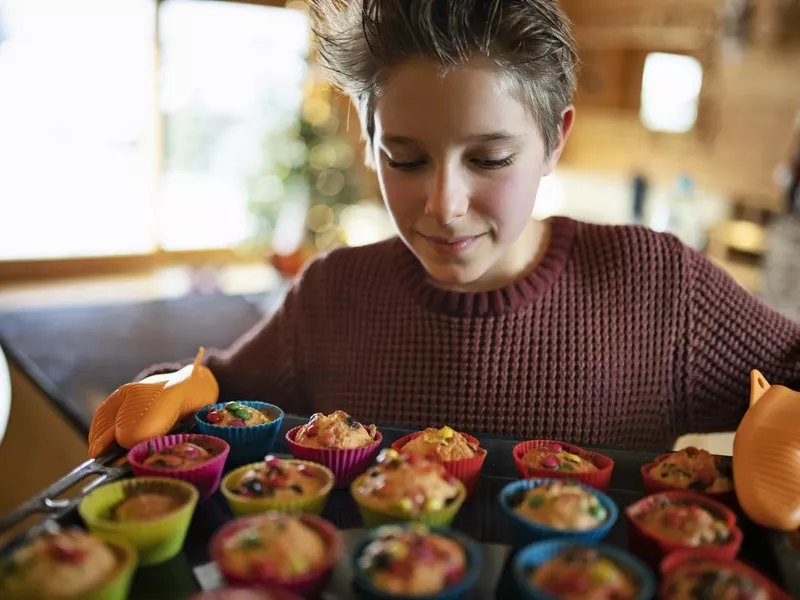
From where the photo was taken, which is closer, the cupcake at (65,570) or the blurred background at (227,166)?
the cupcake at (65,570)

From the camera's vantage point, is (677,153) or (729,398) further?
(677,153)

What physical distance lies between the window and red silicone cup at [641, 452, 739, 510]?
4734 millimetres

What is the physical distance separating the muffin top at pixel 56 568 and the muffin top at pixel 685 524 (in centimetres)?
60

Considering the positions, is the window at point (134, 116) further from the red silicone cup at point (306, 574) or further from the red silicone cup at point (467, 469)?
the red silicone cup at point (306, 574)

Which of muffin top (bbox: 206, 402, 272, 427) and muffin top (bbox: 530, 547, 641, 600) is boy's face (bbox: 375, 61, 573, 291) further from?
muffin top (bbox: 530, 547, 641, 600)

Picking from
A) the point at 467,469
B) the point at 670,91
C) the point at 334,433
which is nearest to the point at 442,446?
the point at 467,469

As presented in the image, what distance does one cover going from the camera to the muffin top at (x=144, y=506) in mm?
930

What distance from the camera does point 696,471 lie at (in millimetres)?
1061

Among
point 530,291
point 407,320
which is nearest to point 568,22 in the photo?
point 530,291

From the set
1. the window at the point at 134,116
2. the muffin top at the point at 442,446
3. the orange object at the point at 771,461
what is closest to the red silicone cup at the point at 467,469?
the muffin top at the point at 442,446

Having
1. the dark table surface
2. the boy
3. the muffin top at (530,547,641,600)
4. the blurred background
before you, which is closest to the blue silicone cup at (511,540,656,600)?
the muffin top at (530,547,641,600)

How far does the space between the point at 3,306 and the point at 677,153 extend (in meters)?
4.07

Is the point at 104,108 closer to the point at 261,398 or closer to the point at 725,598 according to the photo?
the point at 261,398

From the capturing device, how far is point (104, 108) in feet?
19.1
